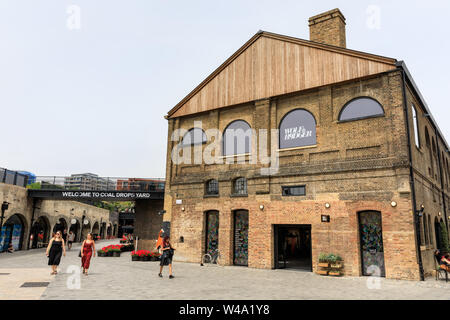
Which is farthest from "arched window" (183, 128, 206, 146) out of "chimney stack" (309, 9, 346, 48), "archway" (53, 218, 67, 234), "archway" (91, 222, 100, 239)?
"archway" (91, 222, 100, 239)

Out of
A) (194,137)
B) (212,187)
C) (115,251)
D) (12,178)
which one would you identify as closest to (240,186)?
(212,187)

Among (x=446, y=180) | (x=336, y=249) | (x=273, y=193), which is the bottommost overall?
(x=336, y=249)

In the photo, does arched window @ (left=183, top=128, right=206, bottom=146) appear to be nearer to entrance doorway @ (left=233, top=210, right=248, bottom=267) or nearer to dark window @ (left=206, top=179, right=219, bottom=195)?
dark window @ (left=206, top=179, right=219, bottom=195)

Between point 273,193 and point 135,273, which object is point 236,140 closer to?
point 273,193

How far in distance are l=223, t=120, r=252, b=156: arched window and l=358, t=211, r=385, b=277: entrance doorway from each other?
22.1 ft

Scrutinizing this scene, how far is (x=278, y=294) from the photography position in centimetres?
901

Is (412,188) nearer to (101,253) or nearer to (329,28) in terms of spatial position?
(329,28)

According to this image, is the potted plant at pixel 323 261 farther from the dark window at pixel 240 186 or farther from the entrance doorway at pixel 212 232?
the entrance doorway at pixel 212 232

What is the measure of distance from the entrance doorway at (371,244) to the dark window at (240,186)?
595cm

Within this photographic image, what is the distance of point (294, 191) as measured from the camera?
1509 cm

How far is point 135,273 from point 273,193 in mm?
7242

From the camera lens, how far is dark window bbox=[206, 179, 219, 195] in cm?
1781

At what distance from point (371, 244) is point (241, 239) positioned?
6.21m
